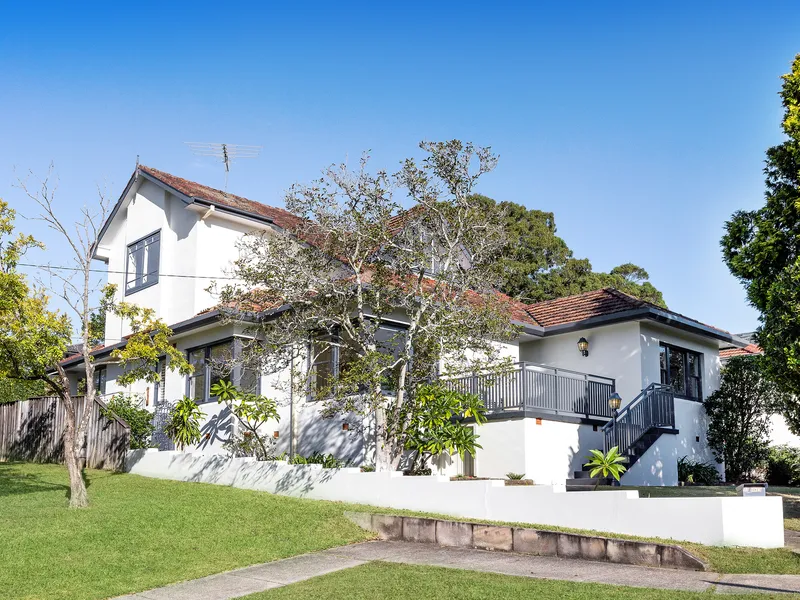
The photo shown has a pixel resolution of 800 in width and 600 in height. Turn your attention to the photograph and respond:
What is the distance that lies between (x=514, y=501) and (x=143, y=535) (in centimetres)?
602

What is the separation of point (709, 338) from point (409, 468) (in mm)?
10859

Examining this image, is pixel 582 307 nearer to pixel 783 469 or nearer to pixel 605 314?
pixel 605 314

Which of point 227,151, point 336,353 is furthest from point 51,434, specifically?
point 227,151

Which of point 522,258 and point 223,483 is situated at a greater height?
point 522,258

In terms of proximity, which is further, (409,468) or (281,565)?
(409,468)

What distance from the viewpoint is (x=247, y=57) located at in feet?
48.3

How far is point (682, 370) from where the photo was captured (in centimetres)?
2336

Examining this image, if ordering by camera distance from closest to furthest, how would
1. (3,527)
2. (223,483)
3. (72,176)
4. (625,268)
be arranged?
(3,527), (72,176), (223,483), (625,268)

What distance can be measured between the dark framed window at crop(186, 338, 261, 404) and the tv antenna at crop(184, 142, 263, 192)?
7.15 m

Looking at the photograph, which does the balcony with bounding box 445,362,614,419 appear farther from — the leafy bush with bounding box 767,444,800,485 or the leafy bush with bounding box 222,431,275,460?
the leafy bush with bounding box 767,444,800,485

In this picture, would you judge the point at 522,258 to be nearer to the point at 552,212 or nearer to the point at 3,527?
the point at 552,212

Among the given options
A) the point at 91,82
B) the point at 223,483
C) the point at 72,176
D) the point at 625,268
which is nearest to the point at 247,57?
the point at 91,82

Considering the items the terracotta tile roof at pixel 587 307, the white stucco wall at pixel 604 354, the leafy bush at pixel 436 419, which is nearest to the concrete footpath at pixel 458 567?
the leafy bush at pixel 436 419

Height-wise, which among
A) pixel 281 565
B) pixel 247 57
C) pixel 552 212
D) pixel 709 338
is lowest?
pixel 281 565
